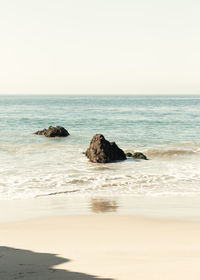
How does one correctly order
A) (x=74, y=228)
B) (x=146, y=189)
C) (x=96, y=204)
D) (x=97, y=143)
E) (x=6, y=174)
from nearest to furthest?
1. (x=74, y=228)
2. (x=96, y=204)
3. (x=146, y=189)
4. (x=6, y=174)
5. (x=97, y=143)

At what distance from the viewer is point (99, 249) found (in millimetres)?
8672

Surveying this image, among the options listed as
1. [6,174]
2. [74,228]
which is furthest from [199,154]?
[74,228]

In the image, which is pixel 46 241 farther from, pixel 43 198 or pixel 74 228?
pixel 43 198

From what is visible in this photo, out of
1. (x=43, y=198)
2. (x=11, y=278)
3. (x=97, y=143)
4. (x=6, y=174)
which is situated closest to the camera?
(x=11, y=278)

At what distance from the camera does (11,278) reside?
22.9 ft

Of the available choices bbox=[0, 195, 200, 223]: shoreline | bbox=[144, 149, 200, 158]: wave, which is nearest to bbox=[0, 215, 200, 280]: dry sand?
bbox=[0, 195, 200, 223]: shoreline

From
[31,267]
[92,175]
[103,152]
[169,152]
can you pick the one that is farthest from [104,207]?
[169,152]

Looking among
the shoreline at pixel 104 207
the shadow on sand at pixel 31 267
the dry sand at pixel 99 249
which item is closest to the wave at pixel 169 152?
the shoreline at pixel 104 207

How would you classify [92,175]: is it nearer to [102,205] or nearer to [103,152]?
[103,152]

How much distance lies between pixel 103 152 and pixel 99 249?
13933mm

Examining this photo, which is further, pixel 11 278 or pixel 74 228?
pixel 74 228

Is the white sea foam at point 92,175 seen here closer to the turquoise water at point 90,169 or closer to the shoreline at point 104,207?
the turquoise water at point 90,169

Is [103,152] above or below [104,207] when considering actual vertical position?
above

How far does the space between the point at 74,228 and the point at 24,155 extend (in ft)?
49.8
